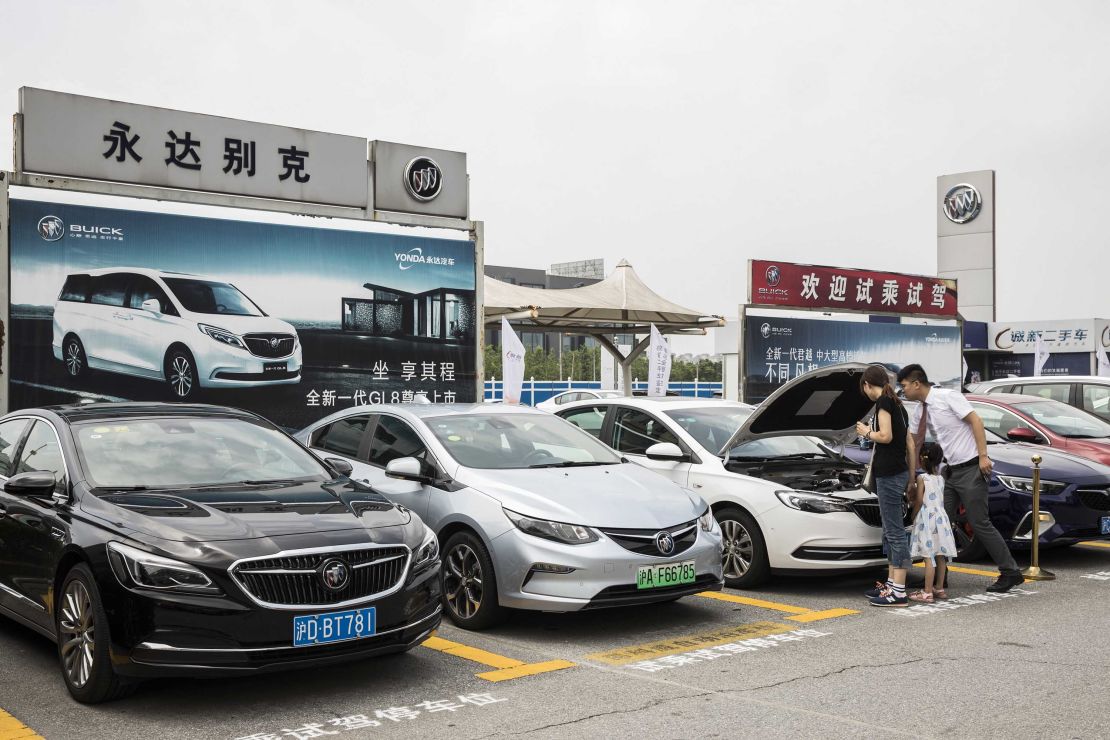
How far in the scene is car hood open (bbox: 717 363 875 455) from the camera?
8.41m

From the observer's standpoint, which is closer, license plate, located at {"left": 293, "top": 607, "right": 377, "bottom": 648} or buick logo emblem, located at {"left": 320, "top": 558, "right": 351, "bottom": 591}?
license plate, located at {"left": 293, "top": 607, "right": 377, "bottom": 648}

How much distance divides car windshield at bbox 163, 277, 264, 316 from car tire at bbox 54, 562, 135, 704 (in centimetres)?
712

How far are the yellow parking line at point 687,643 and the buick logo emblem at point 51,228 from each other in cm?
793

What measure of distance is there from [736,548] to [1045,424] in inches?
172

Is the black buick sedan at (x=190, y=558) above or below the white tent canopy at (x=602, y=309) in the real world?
below

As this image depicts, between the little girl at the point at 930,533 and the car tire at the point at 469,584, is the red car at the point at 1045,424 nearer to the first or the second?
the little girl at the point at 930,533

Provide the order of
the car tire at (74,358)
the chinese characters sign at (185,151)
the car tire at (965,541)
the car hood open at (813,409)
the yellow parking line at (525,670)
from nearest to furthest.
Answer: the yellow parking line at (525,670), the car hood open at (813,409), the car tire at (965,541), the car tire at (74,358), the chinese characters sign at (185,151)

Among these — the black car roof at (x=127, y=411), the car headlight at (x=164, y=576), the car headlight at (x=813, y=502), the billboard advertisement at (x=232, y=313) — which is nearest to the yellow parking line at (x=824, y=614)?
the car headlight at (x=813, y=502)

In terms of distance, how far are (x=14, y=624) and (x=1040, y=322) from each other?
37.6 metres

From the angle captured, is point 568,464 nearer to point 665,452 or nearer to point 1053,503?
point 665,452

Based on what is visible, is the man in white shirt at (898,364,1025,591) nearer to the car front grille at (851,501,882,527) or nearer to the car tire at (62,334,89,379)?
the car front grille at (851,501,882,527)

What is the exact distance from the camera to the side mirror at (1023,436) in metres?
9.98

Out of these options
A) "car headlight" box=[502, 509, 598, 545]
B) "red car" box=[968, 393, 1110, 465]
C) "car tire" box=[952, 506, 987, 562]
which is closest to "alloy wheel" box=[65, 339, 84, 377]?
"car headlight" box=[502, 509, 598, 545]

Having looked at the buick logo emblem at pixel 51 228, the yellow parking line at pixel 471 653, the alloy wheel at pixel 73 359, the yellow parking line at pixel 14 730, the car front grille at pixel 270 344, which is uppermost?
the buick logo emblem at pixel 51 228
